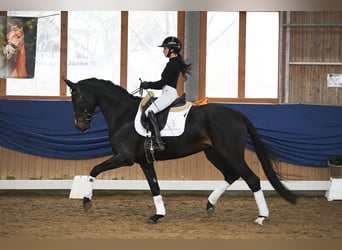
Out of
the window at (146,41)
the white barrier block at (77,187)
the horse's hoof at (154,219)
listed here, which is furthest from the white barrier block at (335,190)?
the white barrier block at (77,187)

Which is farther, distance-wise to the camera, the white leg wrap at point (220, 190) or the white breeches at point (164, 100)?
the white leg wrap at point (220, 190)

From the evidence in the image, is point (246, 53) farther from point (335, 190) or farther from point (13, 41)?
point (13, 41)

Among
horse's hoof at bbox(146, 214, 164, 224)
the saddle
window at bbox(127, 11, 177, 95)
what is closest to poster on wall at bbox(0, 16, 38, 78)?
window at bbox(127, 11, 177, 95)

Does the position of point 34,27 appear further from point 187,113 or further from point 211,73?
point 187,113

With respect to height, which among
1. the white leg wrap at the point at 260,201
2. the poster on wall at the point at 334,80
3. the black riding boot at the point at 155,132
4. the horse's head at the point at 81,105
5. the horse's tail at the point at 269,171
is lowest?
the white leg wrap at the point at 260,201

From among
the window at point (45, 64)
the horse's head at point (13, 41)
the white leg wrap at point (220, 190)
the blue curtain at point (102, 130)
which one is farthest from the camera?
the window at point (45, 64)

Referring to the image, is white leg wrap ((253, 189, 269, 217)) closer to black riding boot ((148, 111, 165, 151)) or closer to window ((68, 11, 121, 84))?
black riding boot ((148, 111, 165, 151))

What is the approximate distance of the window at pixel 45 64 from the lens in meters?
7.68

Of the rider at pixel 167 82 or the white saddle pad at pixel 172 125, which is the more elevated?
the rider at pixel 167 82

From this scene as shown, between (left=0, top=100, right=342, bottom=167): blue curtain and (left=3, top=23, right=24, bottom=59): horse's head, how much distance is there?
27.7 inches

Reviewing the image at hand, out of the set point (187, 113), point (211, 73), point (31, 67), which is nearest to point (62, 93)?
point (31, 67)

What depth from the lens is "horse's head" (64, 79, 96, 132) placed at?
5.53 m

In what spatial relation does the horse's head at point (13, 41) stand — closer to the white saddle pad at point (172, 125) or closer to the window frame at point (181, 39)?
the window frame at point (181, 39)

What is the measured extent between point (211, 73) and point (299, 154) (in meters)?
1.69
